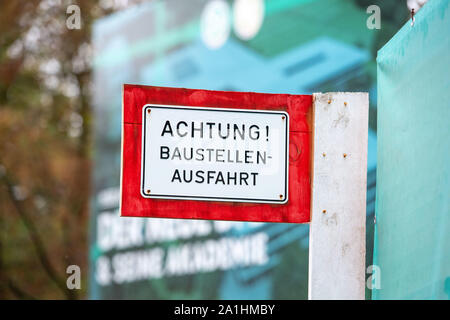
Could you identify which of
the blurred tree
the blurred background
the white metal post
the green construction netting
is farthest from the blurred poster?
the white metal post

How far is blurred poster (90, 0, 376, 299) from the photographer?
12.0 metres

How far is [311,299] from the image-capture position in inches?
171

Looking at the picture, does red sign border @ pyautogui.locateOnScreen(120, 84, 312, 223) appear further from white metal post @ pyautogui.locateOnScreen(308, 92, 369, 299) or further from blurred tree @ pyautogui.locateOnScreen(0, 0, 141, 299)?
blurred tree @ pyautogui.locateOnScreen(0, 0, 141, 299)

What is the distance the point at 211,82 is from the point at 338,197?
27.9 feet

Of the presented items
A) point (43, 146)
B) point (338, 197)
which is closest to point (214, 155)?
point (338, 197)

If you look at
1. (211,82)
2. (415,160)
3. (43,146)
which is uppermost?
(211,82)

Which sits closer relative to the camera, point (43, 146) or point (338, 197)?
point (338, 197)

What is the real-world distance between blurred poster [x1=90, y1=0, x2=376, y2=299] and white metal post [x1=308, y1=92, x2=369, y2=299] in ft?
20.4

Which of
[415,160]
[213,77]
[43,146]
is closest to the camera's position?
[415,160]

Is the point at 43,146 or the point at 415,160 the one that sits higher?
the point at 43,146

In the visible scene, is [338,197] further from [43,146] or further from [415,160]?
[43,146]

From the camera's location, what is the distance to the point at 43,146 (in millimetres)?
19062
